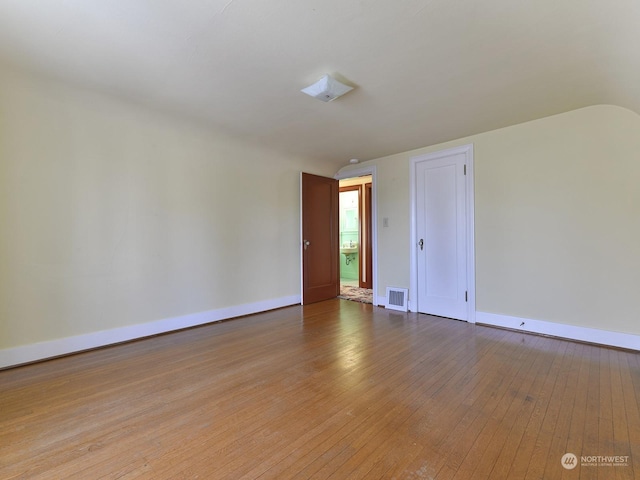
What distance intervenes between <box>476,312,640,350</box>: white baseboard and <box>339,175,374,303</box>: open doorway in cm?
200

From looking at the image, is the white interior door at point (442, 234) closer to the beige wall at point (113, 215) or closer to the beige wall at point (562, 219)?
the beige wall at point (562, 219)

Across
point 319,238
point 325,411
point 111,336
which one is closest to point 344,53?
point 325,411

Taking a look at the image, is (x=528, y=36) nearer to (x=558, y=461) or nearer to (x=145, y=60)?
(x=558, y=461)

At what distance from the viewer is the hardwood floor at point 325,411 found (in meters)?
1.43

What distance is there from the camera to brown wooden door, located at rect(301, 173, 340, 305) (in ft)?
16.1

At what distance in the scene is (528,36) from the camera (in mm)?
1925

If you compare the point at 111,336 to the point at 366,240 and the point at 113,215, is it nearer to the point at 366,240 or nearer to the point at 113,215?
the point at 113,215

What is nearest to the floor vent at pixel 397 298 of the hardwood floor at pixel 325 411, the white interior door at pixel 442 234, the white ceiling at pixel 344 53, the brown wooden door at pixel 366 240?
the white interior door at pixel 442 234

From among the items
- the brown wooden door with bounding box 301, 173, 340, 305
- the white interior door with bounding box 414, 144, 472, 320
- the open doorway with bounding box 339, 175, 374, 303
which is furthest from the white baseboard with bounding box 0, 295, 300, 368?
the white interior door with bounding box 414, 144, 472, 320

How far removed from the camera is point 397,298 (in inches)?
178

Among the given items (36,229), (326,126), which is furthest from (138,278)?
(326,126)

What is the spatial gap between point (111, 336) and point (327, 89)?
3202 millimetres

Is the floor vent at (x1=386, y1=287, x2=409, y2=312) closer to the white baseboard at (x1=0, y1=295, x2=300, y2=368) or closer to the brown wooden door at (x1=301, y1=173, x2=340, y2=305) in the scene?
the brown wooden door at (x1=301, y1=173, x2=340, y2=305)

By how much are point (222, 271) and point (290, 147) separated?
2.05 meters
